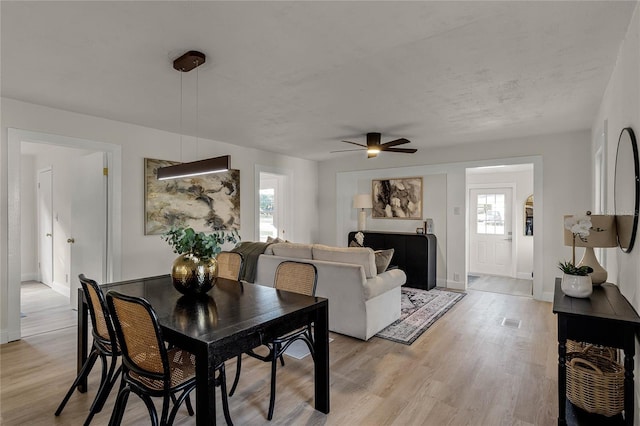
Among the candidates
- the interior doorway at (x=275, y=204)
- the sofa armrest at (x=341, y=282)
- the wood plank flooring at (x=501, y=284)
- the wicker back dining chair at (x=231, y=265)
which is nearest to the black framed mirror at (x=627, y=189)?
the sofa armrest at (x=341, y=282)

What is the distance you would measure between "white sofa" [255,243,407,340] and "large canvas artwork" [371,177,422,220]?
2708 millimetres

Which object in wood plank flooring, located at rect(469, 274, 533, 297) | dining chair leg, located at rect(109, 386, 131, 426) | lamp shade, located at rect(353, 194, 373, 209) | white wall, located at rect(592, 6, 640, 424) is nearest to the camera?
dining chair leg, located at rect(109, 386, 131, 426)

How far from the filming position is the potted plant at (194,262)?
7.41ft

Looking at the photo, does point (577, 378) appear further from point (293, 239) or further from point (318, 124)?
point (293, 239)

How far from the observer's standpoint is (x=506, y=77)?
2848 millimetres

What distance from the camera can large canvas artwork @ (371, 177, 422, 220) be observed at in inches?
248

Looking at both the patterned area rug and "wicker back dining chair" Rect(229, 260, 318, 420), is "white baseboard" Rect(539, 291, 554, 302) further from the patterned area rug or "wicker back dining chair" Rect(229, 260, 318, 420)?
"wicker back dining chair" Rect(229, 260, 318, 420)

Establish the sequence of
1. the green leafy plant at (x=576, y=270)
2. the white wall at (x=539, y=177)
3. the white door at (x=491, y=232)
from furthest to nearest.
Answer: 1. the white door at (x=491, y=232)
2. the white wall at (x=539, y=177)
3. the green leafy plant at (x=576, y=270)

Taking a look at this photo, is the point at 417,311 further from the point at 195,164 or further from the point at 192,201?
the point at 192,201

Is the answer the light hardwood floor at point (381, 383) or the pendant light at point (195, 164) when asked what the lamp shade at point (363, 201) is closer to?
the light hardwood floor at point (381, 383)

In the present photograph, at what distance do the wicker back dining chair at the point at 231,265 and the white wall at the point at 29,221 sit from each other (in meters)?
5.32

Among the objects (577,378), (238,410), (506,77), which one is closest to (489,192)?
(506,77)

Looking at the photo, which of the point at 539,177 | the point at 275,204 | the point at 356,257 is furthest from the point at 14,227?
the point at 539,177

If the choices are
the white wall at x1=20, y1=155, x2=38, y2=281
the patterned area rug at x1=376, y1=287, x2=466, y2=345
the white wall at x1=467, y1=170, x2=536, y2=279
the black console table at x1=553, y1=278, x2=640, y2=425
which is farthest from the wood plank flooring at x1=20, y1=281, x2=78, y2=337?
the white wall at x1=467, y1=170, x2=536, y2=279
